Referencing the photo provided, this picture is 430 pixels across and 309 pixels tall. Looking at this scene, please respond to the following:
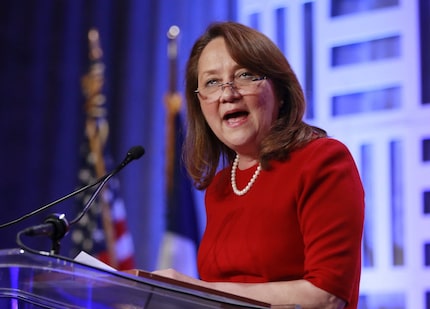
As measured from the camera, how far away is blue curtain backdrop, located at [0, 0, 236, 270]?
3.90 meters

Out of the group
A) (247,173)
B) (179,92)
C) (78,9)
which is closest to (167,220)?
(179,92)

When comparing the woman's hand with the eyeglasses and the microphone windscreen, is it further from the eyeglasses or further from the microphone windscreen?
the eyeglasses

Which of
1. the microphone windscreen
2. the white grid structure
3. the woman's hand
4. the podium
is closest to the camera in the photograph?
the podium

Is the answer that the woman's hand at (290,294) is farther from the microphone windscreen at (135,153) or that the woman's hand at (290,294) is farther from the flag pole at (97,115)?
the flag pole at (97,115)

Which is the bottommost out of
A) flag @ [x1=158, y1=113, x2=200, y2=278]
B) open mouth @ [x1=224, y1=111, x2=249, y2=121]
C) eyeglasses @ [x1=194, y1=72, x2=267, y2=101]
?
flag @ [x1=158, y1=113, x2=200, y2=278]

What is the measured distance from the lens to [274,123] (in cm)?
204

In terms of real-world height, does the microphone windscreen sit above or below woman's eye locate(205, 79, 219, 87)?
below

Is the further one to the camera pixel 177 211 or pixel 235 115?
pixel 177 211

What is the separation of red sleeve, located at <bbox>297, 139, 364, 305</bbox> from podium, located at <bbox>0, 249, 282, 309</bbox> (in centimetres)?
31

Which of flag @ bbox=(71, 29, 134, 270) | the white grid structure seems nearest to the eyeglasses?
the white grid structure

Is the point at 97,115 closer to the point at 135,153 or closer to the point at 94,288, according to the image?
the point at 135,153

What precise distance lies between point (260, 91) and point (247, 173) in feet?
0.73

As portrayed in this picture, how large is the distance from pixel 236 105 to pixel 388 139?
46.9 inches

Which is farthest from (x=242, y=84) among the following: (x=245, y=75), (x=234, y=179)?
(x=234, y=179)
